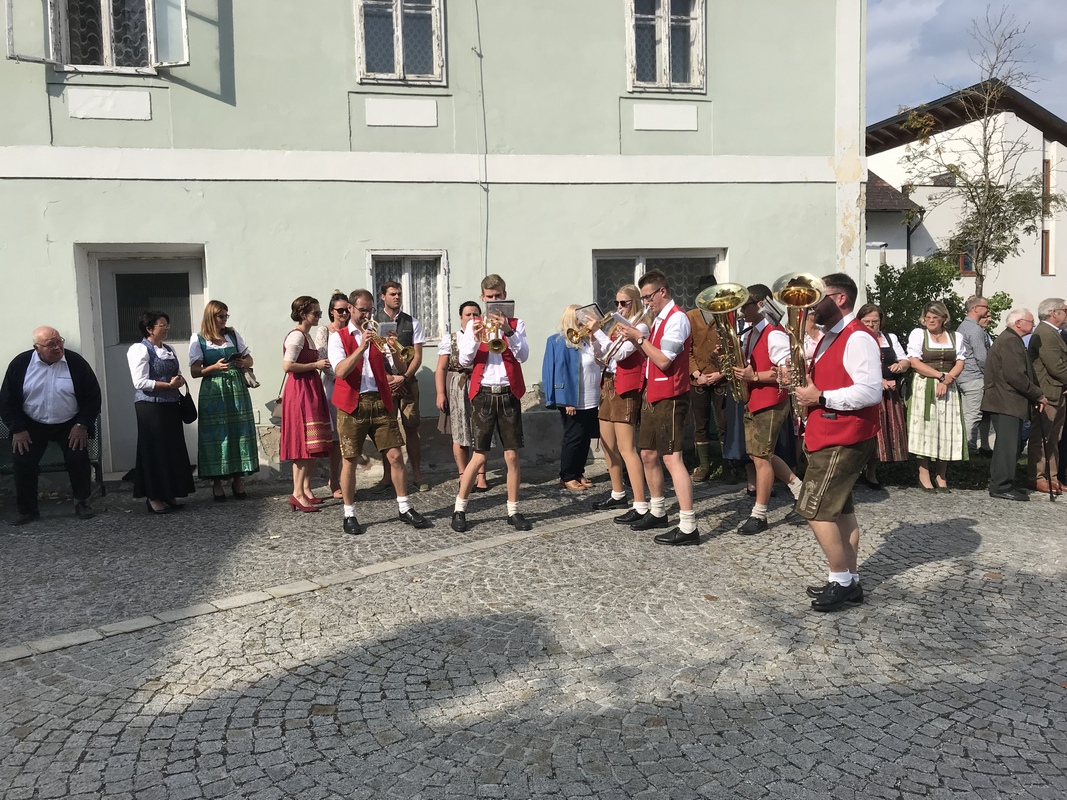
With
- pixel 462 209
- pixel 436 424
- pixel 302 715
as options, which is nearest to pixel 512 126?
pixel 462 209

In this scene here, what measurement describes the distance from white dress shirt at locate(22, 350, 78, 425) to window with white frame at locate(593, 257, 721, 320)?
5666 mm

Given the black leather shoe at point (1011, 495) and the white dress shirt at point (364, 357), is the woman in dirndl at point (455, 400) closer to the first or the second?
the white dress shirt at point (364, 357)

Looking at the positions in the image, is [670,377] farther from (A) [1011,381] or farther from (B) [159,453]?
(B) [159,453]

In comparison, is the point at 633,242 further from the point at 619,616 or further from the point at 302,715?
the point at 302,715

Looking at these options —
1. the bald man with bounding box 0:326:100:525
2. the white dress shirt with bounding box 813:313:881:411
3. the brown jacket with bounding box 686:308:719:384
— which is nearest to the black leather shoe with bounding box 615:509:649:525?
the brown jacket with bounding box 686:308:719:384

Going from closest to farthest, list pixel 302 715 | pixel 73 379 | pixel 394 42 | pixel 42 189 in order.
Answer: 1. pixel 302 715
2. pixel 73 379
3. pixel 42 189
4. pixel 394 42

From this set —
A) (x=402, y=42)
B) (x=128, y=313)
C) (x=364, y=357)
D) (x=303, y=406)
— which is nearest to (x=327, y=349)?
(x=303, y=406)

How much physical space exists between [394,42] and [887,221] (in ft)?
69.0

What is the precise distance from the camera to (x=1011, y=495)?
8.45 meters

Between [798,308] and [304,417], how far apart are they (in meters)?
4.52

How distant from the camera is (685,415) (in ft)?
22.2

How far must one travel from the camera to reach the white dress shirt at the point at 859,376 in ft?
16.3

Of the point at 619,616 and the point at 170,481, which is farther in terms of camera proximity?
the point at 170,481

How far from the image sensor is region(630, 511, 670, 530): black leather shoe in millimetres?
7078
